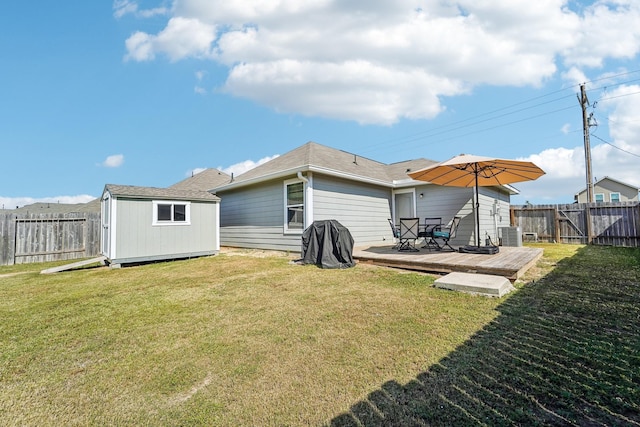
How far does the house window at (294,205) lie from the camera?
846 cm

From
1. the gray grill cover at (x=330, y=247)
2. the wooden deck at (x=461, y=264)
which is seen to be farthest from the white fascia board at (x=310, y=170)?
the wooden deck at (x=461, y=264)

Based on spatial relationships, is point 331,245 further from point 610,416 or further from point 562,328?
point 610,416

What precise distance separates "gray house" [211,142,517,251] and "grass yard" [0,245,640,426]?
4321mm

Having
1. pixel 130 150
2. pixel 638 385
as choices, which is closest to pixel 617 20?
pixel 638 385

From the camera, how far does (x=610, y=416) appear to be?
60.8 inches

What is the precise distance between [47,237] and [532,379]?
512 inches

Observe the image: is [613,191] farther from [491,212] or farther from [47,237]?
[47,237]

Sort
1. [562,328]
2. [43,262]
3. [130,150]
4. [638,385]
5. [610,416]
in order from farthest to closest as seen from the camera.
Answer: [130,150] < [43,262] < [562,328] < [638,385] < [610,416]

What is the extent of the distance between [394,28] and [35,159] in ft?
81.1

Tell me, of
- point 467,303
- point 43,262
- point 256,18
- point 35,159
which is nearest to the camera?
point 467,303

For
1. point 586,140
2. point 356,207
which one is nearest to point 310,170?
point 356,207

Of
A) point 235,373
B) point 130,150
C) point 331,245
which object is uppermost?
point 130,150

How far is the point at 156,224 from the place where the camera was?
313 inches

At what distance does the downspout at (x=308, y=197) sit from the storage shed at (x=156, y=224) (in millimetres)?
3140
